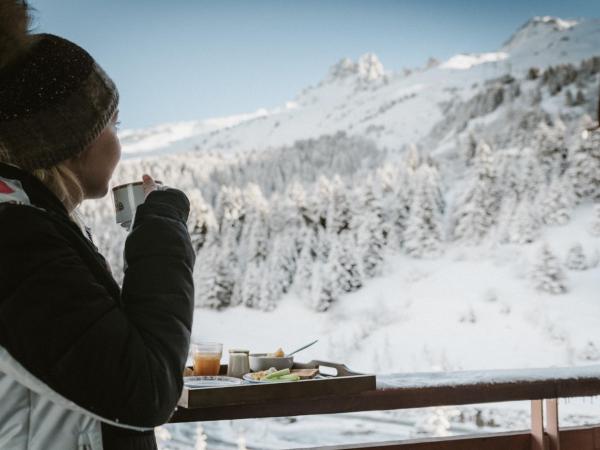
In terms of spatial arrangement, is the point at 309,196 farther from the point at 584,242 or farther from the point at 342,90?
the point at 584,242

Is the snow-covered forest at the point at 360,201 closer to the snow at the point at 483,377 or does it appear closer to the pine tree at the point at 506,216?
the pine tree at the point at 506,216

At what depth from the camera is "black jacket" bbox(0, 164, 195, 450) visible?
2.02 feet

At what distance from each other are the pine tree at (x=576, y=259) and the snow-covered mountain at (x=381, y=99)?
2.99 metres

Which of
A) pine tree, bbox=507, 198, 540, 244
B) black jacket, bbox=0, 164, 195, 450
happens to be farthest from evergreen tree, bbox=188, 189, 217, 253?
black jacket, bbox=0, 164, 195, 450

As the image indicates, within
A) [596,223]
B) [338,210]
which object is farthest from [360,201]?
[596,223]

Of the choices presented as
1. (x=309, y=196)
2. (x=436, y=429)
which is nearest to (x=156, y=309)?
(x=436, y=429)

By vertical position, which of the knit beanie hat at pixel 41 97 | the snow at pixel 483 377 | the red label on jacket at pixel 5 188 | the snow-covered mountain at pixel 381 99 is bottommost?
the snow at pixel 483 377

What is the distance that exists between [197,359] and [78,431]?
969 mm

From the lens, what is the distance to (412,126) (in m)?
10.1

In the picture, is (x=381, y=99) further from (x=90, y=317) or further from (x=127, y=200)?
(x=90, y=317)

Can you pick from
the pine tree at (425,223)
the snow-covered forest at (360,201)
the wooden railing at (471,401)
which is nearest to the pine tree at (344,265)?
the snow-covered forest at (360,201)

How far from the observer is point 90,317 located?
0.63 metres

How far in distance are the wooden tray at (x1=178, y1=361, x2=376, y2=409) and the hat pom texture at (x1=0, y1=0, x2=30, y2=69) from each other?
80 cm

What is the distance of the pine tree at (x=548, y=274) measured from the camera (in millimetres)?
8031
